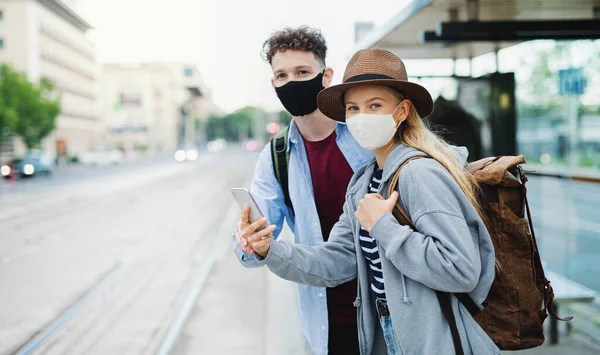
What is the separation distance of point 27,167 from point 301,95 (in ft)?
105

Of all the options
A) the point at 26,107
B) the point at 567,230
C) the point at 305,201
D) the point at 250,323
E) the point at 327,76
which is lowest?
the point at 250,323

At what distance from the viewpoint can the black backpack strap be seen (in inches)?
59.8

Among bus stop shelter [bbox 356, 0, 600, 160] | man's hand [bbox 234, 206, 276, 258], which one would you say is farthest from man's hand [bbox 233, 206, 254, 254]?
bus stop shelter [bbox 356, 0, 600, 160]

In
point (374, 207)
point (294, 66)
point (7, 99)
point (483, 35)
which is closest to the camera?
point (374, 207)

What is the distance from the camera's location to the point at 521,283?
1.60 meters

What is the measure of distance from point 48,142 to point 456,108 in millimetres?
57885

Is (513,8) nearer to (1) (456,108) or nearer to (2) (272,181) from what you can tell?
(1) (456,108)

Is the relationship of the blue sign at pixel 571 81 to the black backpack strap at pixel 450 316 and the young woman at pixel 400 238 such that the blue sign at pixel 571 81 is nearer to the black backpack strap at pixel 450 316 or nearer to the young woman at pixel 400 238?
the young woman at pixel 400 238

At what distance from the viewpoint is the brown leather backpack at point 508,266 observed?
1563 mm

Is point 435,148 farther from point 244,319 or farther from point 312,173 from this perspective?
point 244,319

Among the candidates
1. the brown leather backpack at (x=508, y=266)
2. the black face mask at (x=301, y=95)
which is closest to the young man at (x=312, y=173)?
the black face mask at (x=301, y=95)

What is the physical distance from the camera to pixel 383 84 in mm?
1683

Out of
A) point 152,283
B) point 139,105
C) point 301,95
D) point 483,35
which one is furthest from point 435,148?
point 139,105

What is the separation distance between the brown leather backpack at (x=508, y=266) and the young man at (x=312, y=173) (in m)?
0.60
